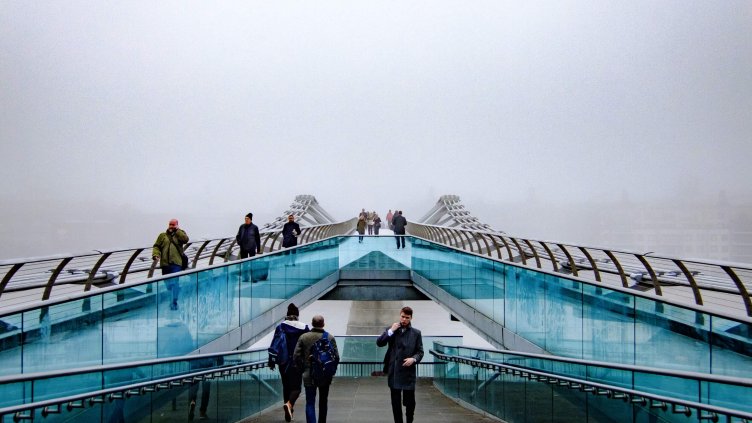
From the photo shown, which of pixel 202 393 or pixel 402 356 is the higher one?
pixel 402 356

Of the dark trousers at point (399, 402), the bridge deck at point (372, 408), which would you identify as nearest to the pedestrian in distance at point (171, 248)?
the bridge deck at point (372, 408)

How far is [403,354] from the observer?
22.9 feet

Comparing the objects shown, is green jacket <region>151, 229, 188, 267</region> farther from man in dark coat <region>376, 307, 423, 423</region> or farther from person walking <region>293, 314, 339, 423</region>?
man in dark coat <region>376, 307, 423, 423</region>

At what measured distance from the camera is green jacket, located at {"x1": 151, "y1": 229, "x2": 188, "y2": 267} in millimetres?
10969

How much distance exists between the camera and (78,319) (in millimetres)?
5629

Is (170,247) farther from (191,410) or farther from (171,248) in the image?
(191,410)

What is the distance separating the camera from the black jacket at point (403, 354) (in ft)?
22.9

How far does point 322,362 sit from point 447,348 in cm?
609

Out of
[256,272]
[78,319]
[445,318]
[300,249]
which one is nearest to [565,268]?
[300,249]

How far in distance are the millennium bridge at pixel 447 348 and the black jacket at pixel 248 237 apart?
27.4 inches

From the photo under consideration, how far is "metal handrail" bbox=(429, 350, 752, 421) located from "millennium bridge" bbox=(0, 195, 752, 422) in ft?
0.04

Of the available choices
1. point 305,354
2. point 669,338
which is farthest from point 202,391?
point 669,338

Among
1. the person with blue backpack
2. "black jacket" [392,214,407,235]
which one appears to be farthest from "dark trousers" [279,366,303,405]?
"black jacket" [392,214,407,235]

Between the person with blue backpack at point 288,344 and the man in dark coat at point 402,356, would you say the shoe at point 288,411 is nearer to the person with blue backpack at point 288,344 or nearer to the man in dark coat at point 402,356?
the person with blue backpack at point 288,344
